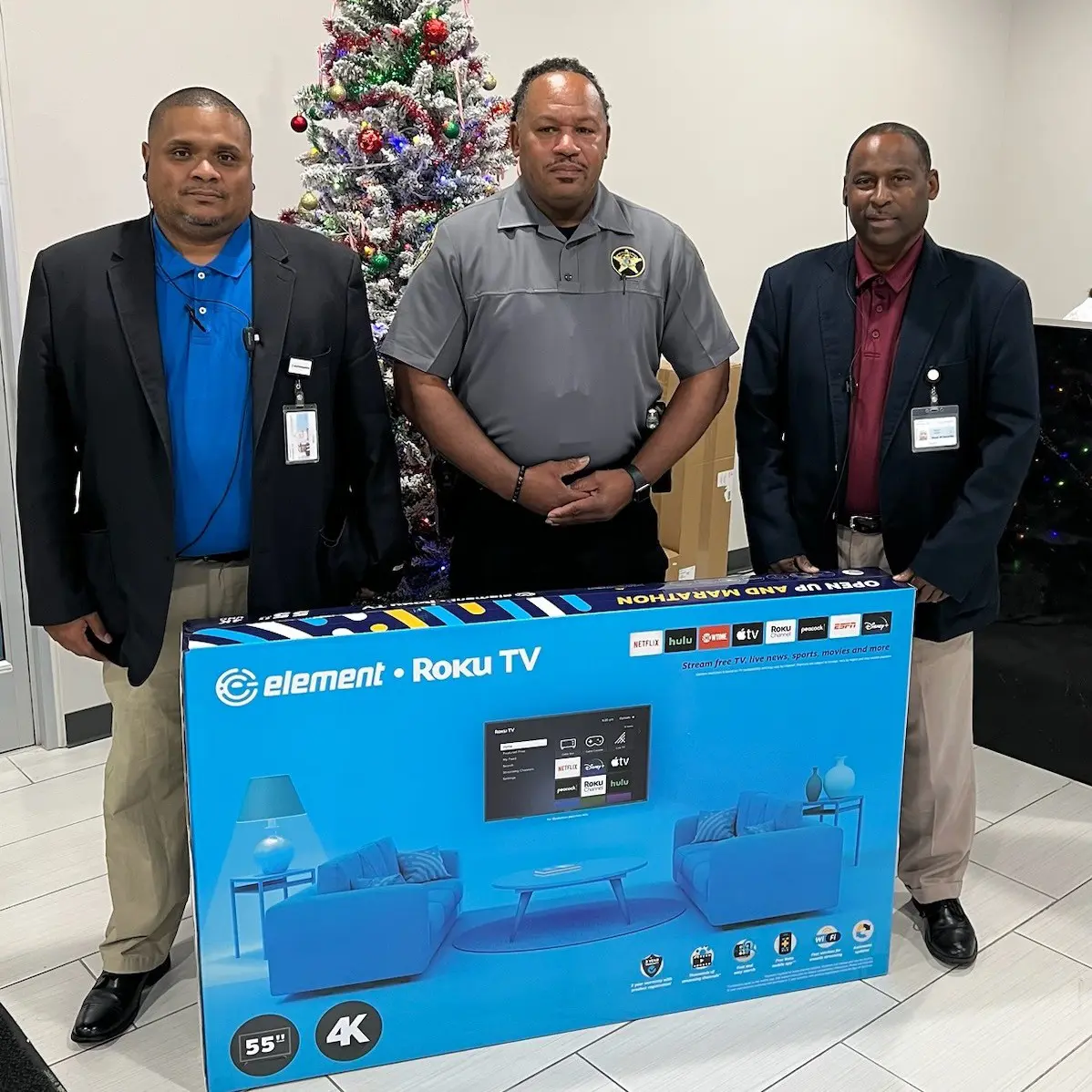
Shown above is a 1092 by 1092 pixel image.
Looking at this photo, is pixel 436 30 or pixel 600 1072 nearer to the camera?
pixel 600 1072

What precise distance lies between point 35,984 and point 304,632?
1.14 meters

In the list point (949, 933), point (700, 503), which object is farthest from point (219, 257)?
point (700, 503)

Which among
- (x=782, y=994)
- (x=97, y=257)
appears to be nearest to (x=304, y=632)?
(x=97, y=257)

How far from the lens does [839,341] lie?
7.70 feet

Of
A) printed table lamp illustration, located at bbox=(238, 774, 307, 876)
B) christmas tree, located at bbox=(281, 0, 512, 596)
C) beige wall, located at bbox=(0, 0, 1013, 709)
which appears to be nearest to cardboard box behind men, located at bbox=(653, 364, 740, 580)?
beige wall, located at bbox=(0, 0, 1013, 709)

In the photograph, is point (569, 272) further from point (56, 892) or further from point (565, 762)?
point (56, 892)

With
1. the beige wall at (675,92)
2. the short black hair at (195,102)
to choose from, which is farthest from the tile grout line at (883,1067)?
the beige wall at (675,92)

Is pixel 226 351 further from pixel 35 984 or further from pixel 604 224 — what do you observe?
pixel 35 984

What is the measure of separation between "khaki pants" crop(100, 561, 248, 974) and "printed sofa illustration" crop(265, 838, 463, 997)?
1.21ft

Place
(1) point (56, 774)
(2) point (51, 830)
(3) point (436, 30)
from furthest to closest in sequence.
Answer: (1) point (56, 774)
(2) point (51, 830)
(3) point (436, 30)

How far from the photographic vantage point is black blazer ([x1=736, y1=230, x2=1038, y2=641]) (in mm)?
2270

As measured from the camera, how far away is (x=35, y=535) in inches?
81.0

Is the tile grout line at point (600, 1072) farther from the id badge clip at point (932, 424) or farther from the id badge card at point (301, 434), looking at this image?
the id badge clip at point (932, 424)

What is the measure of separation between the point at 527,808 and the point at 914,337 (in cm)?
120
